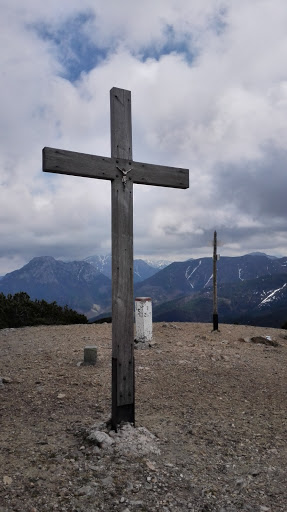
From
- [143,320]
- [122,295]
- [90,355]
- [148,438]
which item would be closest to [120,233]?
[122,295]

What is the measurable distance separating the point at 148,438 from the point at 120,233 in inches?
107

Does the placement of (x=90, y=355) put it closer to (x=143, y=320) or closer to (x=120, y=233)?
(x=143, y=320)

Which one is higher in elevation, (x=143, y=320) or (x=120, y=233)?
(x=120, y=233)

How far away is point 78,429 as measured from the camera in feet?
16.9

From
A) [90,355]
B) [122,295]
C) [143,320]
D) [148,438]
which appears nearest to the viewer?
[148,438]

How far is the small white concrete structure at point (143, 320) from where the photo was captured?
11859 mm

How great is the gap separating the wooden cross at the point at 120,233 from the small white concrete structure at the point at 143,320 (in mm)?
6757

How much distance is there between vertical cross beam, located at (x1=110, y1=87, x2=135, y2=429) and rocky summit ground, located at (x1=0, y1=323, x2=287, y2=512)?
0.42 meters

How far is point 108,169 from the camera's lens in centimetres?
510

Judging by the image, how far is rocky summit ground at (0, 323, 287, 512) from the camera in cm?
377

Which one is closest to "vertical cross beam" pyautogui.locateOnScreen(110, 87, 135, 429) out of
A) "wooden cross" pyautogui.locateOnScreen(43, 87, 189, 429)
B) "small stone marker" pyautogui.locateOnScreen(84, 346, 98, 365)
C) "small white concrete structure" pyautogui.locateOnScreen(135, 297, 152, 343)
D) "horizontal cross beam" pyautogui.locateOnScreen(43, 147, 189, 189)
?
"wooden cross" pyautogui.locateOnScreen(43, 87, 189, 429)

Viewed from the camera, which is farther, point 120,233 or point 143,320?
point 143,320

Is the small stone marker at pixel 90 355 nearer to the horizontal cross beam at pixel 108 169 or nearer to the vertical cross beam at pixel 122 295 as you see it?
the vertical cross beam at pixel 122 295

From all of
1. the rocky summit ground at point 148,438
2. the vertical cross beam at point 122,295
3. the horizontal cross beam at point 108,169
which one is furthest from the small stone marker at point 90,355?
the horizontal cross beam at point 108,169
